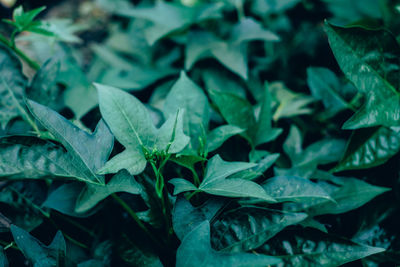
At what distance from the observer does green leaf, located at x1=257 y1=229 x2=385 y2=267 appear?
0.78 meters

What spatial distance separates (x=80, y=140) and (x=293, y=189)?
0.61 meters

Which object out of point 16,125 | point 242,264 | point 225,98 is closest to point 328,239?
point 242,264

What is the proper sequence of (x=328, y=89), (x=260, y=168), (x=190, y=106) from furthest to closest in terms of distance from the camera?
(x=328, y=89) < (x=190, y=106) < (x=260, y=168)

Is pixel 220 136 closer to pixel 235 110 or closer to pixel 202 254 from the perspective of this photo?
pixel 235 110

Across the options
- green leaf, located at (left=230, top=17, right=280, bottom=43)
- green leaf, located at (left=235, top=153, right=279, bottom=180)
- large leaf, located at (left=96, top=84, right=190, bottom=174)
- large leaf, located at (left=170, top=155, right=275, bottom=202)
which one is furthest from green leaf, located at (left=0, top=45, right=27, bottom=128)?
green leaf, located at (left=230, top=17, right=280, bottom=43)

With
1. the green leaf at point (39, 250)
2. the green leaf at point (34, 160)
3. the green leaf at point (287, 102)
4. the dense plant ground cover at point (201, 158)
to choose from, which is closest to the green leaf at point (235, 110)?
the dense plant ground cover at point (201, 158)

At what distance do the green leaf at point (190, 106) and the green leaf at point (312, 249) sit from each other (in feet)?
1.36

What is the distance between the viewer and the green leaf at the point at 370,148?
100 cm

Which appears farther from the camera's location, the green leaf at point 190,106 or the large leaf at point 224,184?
the green leaf at point 190,106

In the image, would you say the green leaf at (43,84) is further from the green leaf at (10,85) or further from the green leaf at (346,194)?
the green leaf at (346,194)

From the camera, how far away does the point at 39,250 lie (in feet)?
2.60

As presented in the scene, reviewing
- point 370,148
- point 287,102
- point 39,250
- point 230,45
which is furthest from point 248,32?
point 39,250

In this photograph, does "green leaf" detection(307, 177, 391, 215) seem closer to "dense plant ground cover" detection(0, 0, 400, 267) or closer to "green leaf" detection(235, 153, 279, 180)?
"dense plant ground cover" detection(0, 0, 400, 267)

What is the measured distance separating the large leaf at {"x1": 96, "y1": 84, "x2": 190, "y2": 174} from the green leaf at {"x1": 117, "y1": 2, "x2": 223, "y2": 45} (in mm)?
666
